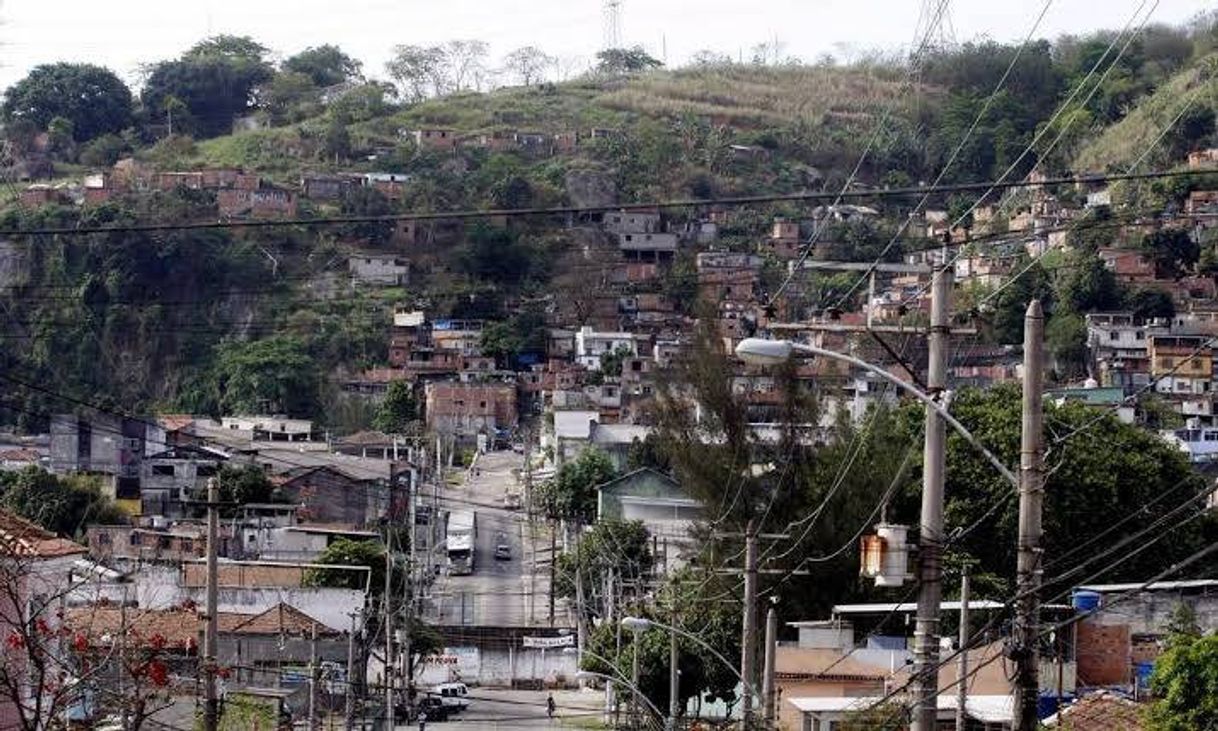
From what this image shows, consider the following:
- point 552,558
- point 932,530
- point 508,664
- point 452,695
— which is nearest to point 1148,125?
point 552,558

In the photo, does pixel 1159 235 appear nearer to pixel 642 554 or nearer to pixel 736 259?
pixel 736 259

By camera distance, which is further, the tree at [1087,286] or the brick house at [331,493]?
the tree at [1087,286]

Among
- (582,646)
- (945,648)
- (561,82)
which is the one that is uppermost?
(561,82)

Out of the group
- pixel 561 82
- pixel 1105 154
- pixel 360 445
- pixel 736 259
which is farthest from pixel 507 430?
pixel 561 82

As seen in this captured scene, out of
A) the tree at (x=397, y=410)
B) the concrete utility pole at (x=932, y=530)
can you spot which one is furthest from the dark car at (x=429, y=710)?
the tree at (x=397, y=410)

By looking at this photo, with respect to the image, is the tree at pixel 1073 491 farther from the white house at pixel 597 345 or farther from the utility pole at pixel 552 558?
the white house at pixel 597 345

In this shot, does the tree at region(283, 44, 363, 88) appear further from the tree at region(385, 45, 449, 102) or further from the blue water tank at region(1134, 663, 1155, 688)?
the blue water tank at region(1134, 663, 1155, 688)
